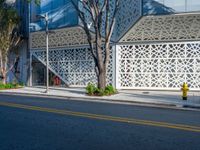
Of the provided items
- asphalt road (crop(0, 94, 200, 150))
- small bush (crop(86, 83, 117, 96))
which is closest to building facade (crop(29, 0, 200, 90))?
small bush (crop(86, 83, 117, 96))

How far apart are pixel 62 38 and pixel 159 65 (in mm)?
9316

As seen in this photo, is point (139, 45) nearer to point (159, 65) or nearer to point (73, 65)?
point (159, 65)

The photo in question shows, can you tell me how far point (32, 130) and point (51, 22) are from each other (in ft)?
71.7

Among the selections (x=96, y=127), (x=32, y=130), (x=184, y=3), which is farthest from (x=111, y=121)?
(x=184, y=3)

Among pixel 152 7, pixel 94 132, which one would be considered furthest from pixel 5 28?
pixel 94 132

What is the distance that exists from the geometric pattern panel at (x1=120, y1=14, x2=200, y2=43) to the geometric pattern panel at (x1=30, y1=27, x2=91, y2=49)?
418 cm

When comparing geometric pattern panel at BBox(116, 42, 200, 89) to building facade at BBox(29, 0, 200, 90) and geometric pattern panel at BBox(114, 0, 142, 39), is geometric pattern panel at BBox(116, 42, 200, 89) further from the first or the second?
geometric pattern panel at BBox(114, 0, 142, 39)

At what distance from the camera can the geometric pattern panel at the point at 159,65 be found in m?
25.5

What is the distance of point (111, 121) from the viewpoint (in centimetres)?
1062

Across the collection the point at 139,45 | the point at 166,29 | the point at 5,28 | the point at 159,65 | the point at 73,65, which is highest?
the point at 5,28

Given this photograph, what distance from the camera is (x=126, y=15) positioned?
25094 millimetres

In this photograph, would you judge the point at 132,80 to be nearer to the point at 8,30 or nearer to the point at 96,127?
the point at 8,30

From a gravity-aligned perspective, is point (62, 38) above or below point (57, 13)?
below

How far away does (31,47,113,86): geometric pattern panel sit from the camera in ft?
98.1
